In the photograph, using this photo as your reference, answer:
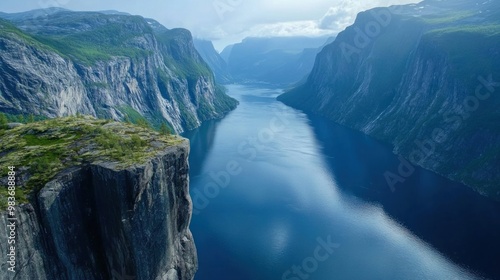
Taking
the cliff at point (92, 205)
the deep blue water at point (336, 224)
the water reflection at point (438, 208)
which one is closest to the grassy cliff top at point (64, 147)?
the cliff at point (92, 205)

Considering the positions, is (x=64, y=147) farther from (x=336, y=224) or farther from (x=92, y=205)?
(x=336, y=224)

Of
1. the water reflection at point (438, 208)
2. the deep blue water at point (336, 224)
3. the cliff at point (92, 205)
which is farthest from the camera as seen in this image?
the water reflection at point (438, 208)

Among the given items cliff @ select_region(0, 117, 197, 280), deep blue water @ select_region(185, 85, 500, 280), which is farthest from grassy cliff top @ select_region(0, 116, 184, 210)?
deep blue water @ select_region(185, 85, 500, 280)

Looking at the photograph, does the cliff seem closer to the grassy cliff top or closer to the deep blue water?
the grassy cliff top

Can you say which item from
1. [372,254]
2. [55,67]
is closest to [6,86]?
[55,67]

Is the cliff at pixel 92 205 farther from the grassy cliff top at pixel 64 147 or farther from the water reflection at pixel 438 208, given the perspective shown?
the water reflection at pixel 438 208

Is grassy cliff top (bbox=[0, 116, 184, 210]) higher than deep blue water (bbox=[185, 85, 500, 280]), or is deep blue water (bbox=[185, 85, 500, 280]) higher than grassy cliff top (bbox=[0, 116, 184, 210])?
grassy cliff top (bbox=[0, 116, 184, 210])
